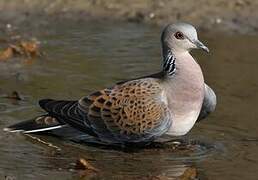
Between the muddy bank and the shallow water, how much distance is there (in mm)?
338

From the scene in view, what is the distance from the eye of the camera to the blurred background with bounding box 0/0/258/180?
24.4 ft

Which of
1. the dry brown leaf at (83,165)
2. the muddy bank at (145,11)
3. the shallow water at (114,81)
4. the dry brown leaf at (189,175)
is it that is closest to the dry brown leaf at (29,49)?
the shallow water at (114,81)

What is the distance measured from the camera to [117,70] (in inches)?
402

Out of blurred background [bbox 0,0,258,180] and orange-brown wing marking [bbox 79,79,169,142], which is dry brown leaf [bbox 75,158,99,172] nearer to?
blurred background [bbox 0,0,258,180]

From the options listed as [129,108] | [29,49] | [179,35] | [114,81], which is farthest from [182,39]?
[29,49]

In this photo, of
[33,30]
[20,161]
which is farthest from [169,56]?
[33,30]

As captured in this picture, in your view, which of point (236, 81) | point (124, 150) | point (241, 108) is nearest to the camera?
point (124, 150)

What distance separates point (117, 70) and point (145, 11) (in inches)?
108

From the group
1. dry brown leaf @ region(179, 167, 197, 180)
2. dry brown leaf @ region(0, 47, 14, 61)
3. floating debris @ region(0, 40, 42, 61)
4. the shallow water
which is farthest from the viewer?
floating debris @ region(0, 40, 42, 61)

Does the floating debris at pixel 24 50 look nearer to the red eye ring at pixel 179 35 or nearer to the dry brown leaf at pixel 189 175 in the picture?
the red eye ring at pixel 179 35

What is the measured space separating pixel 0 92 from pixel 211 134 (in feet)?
7.17

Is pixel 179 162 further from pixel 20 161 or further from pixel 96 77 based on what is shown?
pixel 96 77

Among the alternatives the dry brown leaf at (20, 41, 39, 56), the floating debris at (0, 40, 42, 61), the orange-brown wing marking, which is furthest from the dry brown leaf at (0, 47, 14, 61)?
the orange-brown wing marking

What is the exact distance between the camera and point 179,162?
7.58m
